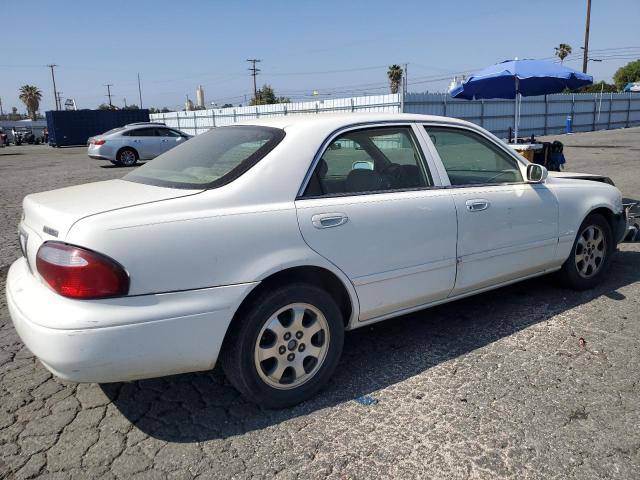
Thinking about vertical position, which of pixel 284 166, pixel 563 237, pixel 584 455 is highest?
pixel 284 166

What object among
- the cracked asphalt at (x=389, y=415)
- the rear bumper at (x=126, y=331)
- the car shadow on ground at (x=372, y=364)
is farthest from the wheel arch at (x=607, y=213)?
the rear bumper at (x=126, y=331)

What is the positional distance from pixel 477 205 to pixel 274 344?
1713 mm

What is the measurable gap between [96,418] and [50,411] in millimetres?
294

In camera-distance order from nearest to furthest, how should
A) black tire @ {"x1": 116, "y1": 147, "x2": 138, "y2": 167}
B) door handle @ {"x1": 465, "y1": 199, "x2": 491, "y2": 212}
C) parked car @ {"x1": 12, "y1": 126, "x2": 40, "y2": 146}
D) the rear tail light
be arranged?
the rear tail light, door handle @ {"x1": 465, "y1": 199, "x2": 491, "y2": 212}, black tire @ {"x1": 116, "y1": 147, "x2": 138, "y2": 167}, parked car @ {"x1": 12, "y1": 126, "x2": 40, "y2": 146}

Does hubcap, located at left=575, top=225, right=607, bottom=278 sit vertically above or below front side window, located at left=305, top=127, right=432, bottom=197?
below

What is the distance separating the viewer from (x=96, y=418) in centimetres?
286

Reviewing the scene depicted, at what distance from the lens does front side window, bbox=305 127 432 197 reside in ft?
10.1

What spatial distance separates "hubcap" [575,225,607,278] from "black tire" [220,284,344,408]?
260cm

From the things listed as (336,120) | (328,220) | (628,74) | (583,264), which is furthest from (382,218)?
(628,74)

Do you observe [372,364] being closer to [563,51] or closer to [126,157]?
[126,157]

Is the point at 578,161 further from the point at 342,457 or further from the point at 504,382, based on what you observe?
the point at 342,457

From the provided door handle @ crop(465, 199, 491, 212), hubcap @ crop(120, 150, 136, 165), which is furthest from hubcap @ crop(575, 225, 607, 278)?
hubcap @ crop(120, 150, 136, 165)

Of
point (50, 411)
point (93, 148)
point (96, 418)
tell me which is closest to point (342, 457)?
point (96, 418)

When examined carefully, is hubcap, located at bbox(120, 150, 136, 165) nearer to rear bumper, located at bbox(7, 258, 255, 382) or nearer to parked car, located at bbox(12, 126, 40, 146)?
rear bumper, located at bbox(7, 258, 255, 382)
